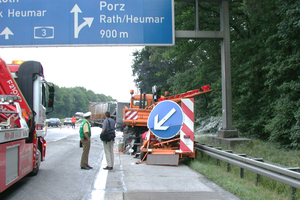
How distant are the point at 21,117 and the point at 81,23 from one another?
243 inches

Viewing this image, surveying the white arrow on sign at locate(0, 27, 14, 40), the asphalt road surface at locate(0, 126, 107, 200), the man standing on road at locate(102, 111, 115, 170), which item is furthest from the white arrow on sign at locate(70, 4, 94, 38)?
the asphalt road surface at locate(0, 126, 107, 200)

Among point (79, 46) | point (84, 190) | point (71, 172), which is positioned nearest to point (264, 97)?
point (79, 46)

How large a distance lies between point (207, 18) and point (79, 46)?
9.17 m

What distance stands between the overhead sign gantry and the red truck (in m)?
3.43

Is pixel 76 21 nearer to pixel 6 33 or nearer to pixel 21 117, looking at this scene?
pixel 6 33

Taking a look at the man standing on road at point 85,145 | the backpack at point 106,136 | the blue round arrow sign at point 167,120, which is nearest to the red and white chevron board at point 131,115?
the blue round arrow sign at point 167,120

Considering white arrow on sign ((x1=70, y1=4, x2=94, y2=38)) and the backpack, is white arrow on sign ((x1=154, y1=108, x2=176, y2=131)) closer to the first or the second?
the backpack

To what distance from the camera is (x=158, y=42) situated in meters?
12.1

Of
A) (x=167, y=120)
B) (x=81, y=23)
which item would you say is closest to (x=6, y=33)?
(x=81, y=23)

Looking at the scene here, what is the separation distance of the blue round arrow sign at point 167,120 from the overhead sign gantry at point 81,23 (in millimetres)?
3221

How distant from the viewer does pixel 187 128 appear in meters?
9.76

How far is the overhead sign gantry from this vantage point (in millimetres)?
11984

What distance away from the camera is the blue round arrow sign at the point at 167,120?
32.4 feet

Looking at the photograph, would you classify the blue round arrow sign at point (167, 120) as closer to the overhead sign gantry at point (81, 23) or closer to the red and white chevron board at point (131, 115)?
the overhead sign gantry at point (81, 23)
